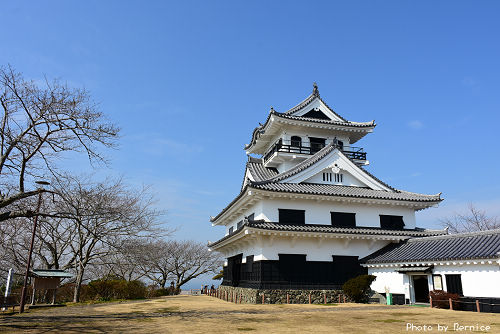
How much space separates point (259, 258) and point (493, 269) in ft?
37.9

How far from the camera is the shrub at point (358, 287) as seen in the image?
19562 millimetres

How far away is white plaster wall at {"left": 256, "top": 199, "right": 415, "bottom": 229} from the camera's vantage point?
70.3 feet

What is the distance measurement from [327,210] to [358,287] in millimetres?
5170

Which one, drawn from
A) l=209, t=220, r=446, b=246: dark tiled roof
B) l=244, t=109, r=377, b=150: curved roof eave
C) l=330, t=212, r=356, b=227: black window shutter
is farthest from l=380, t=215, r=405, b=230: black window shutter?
l=244, t=109, r=377, b=150: curved roof eave

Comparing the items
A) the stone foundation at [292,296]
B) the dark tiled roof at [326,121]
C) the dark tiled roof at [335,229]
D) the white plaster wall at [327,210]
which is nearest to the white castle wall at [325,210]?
the white plaster wall at [327,210]

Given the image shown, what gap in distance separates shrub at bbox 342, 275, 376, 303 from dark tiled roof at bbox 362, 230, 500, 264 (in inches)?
58.1

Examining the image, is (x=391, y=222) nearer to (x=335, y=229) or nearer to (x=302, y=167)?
(x=335, y=229)

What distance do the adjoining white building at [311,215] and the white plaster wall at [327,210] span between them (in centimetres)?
6

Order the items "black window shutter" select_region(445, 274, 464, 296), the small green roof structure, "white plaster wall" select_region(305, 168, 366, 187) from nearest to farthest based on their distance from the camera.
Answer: "black window shutter" select_region(445, 274, 464, 296)
the small green roof structure
"white plaster wall" select_region(305, 168, 366, 187)

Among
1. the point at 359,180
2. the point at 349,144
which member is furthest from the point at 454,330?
the point at 349,144

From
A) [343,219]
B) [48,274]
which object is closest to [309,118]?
[343,219]

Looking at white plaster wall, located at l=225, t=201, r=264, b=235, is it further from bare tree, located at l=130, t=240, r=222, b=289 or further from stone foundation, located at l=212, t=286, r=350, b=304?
bare tree, located at l=130, t=240, r=222, b=289

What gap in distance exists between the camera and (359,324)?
11.4m

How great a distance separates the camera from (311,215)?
22.1 metres
